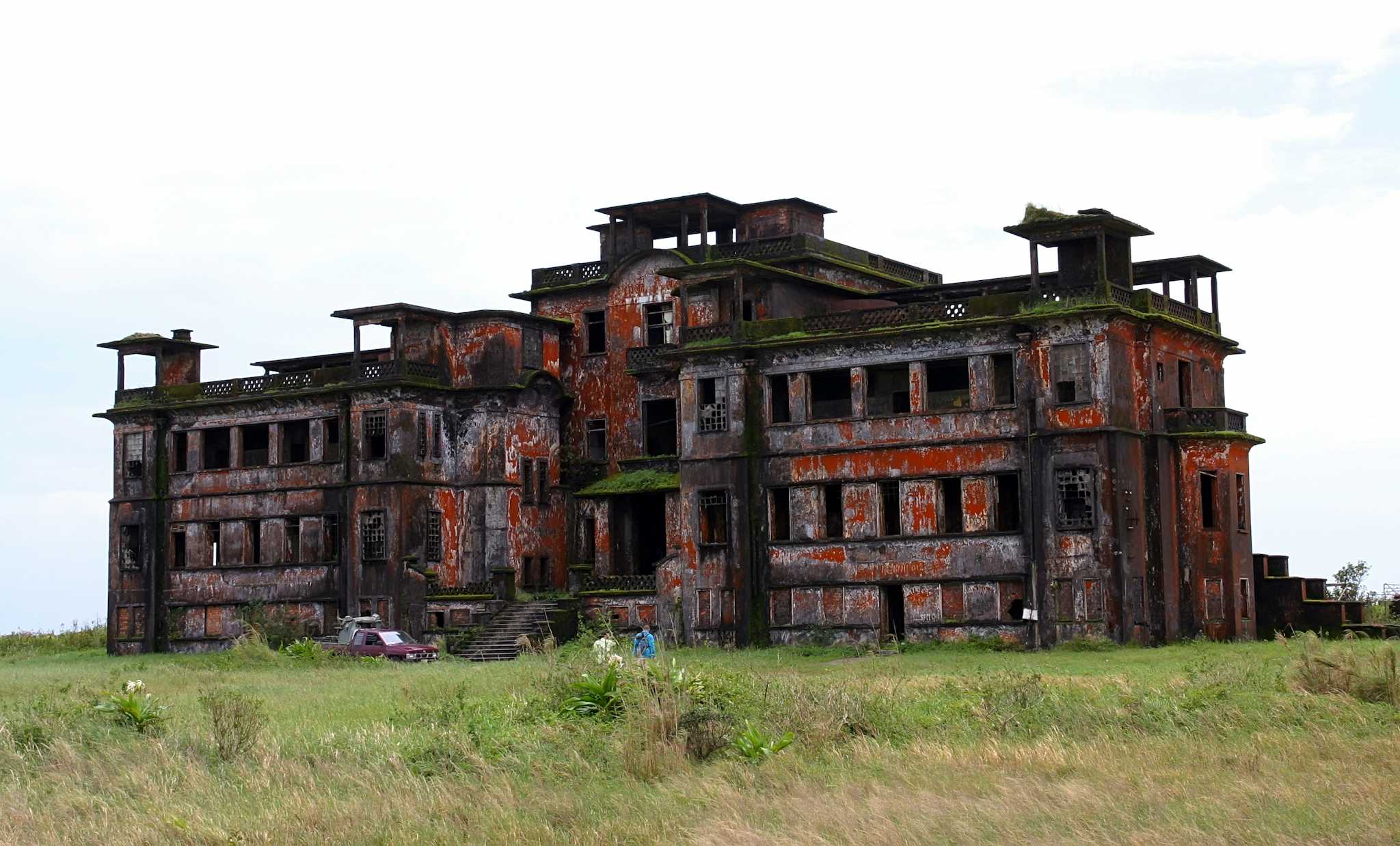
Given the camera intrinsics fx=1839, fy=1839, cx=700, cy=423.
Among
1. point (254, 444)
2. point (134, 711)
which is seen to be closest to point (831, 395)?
point (254, 444)

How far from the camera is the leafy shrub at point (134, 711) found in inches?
976

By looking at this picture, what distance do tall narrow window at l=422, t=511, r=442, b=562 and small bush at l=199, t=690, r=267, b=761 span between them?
29928 mm

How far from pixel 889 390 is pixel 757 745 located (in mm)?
27680

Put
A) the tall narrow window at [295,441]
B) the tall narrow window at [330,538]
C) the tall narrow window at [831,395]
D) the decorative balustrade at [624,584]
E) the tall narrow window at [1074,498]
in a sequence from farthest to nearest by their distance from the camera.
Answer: the tall narrow window at [295,441]
the tall narrow window at [330,538]
the decorative balustrade at [624,584]
the tall narrow window at [831,395]
the tall narrow window at [1074,498]

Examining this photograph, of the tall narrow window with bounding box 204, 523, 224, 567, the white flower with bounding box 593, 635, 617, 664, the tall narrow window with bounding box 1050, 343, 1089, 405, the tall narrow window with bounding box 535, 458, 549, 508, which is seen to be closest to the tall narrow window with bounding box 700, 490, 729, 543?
the tall narrow window with bounding box 535, 458, 549, 508

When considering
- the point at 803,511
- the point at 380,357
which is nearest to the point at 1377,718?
the point at 803,511

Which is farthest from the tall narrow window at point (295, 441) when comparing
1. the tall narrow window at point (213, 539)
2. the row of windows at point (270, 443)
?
the tall narrow window at point (213, 539)

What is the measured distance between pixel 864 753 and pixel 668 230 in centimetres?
3823

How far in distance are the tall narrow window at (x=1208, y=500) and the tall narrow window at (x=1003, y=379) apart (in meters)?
5.36

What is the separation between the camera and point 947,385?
4969cm

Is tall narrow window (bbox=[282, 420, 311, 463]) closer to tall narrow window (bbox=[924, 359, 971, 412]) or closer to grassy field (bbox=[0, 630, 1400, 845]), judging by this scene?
tall narrow window (bbox=[924, 359, 971, 412])

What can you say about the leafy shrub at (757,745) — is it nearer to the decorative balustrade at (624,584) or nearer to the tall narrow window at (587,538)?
the decorative balustrade at (624,584)

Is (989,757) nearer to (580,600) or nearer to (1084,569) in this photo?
(1084,569)

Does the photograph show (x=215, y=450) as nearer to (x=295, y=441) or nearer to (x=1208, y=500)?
(x=295, y=441)
